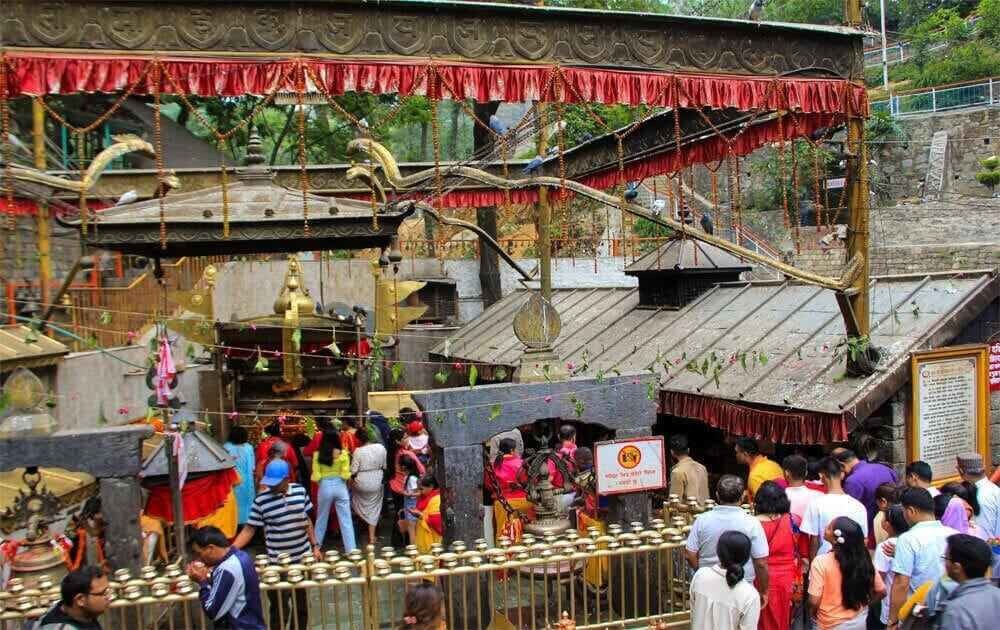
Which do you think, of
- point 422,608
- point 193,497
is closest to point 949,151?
point 193,497

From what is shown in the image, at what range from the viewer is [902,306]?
9883mm

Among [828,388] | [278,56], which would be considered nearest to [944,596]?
[828,388]

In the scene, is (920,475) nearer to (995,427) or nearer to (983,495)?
(983,495)

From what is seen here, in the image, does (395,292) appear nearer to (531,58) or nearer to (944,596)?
(531,58)

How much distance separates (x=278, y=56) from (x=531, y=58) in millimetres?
2520

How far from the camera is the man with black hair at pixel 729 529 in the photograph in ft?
18.0

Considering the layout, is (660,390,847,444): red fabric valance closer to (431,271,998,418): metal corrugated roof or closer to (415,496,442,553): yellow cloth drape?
(431,271,998,418): metal corrugated roof

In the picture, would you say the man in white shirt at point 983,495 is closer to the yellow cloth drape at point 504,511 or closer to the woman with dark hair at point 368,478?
the yellow cloth drape at point 504,511

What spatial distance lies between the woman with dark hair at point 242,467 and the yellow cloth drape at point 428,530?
2701 millimetres

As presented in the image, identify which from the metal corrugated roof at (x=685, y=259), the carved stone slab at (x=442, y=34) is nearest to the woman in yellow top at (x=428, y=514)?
the carved stone slab at (x=442, y=34)

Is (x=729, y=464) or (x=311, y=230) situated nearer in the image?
(x=311, y=230)

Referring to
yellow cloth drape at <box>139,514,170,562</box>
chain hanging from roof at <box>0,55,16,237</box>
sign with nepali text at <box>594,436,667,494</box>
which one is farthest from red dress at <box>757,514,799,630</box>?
chain hanging from roof at <box>0,55,16,237</box>

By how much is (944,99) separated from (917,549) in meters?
33.7

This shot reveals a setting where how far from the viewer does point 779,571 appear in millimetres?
5984
